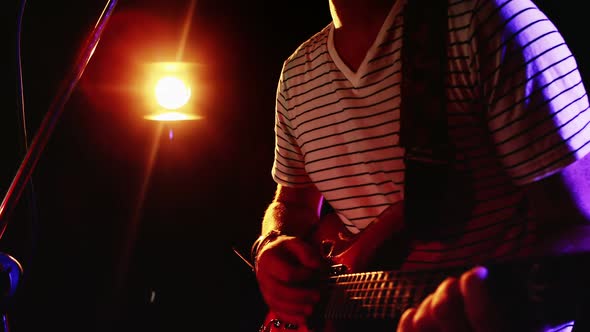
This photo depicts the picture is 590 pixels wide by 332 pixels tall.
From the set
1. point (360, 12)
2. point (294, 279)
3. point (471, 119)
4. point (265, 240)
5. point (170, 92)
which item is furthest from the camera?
point (170, 92)

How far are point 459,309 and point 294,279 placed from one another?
1.96ft

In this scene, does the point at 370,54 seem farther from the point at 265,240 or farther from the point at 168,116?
the point at 168,116

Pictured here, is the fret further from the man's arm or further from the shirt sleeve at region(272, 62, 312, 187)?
the shirt sleeve at region(272, 62, 312, 187)

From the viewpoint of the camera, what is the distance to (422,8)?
124 centimetres

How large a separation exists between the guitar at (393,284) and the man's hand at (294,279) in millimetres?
34

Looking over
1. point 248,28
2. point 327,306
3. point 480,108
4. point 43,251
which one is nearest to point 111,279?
point 43,251

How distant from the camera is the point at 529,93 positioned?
1.01 meters

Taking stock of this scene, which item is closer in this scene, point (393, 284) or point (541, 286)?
point (541, 286)

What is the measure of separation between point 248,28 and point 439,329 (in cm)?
247

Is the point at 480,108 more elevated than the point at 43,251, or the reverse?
the point at 480,108

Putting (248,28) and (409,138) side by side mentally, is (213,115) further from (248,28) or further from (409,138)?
(409,138)

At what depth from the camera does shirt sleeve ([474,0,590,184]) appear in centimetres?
100

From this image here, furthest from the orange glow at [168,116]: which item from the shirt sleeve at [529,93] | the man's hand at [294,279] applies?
the shirt sleeve at [529,93]

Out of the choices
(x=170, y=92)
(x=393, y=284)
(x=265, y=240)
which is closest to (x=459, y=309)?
(x=393, y=284)
